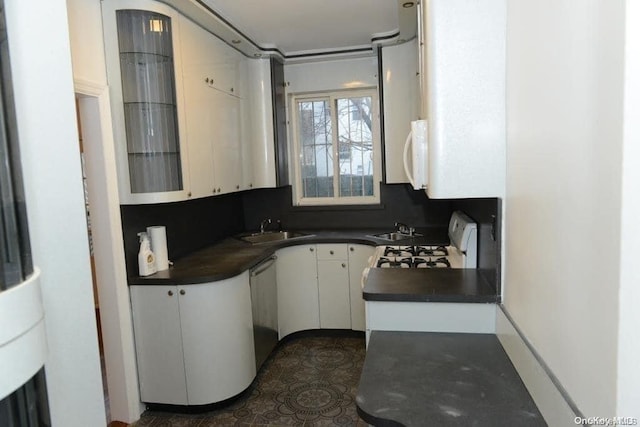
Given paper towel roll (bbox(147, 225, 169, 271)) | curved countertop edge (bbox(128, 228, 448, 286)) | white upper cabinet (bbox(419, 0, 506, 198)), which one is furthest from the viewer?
paper towel roll (bbox(147, 225, 169, 271))

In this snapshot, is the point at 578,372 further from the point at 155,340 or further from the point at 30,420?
the point at 155,340

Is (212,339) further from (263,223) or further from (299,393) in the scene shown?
Result: (263,223)

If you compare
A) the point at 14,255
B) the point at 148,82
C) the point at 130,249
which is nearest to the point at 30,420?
the point at 14,255

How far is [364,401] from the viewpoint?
128cm

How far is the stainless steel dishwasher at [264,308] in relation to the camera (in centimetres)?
304

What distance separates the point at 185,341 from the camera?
2.60m

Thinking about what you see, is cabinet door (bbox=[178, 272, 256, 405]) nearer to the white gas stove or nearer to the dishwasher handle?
the dishwasher handle

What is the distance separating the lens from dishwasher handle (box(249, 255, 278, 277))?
3027 millimetres

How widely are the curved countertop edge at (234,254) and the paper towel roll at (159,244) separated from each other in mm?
57

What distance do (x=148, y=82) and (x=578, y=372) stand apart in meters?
2.46

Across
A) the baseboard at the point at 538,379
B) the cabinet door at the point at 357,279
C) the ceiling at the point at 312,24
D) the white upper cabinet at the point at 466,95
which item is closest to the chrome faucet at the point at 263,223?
the cabinet door at the point at 357,279

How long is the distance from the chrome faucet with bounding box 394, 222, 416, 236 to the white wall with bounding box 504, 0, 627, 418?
227 centimetres

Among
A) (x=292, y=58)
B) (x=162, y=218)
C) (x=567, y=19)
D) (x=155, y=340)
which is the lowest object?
(x=155, y=340)

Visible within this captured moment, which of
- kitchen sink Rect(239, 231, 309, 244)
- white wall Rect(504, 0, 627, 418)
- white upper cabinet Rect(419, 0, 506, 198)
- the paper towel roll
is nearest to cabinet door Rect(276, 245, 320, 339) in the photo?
kitchen sink Rect(239, 231, 309, 244)
